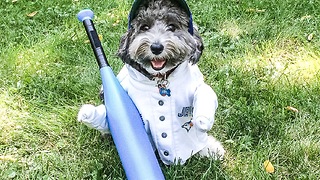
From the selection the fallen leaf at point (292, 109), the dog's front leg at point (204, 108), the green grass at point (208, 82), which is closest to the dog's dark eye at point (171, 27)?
the dog's front leg at point (204, 108)

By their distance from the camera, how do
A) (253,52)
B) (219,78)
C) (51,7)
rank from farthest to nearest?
(51,7)
(253,52)
(219,78)

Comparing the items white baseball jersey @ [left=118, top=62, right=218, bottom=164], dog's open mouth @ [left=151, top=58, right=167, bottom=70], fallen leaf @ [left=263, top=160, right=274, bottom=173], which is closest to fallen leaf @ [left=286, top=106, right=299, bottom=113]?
fallen leaf @ [left=263, top=160, right=274, bottom=173]

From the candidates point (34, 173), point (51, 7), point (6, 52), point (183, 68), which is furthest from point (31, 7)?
point (183, 68)

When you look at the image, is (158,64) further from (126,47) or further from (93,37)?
(93,37)

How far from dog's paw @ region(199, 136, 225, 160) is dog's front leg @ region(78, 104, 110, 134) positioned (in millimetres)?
538

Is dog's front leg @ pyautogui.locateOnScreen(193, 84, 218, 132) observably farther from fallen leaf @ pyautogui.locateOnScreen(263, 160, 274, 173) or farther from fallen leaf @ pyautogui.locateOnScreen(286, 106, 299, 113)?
fallen leaf @ pyautogui.locateOnScreen(286, 106, 299, 113)

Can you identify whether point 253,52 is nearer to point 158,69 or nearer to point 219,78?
point 219,78

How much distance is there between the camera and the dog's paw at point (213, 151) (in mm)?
2979

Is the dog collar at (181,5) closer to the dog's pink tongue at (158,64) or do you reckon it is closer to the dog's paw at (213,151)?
the dog's pink tongue at (158,64)

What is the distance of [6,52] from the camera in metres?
4.14

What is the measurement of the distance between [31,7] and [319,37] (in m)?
2.45

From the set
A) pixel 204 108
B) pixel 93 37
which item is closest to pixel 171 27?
pixel 204 108

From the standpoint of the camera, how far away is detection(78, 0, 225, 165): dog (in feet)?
8.20

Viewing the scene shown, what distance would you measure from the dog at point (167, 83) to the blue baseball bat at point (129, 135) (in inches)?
2.1
